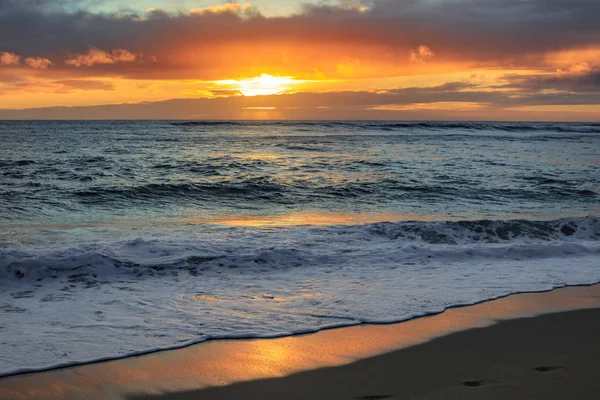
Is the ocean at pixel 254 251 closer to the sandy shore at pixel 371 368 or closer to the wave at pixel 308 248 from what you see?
the wave at pixel 308 248

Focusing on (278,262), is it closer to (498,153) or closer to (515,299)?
(515,299)

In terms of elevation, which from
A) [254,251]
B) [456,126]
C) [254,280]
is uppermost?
[456,126]

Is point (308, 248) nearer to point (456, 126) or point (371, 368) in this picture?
point (371, 368)

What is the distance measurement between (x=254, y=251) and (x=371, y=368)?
4.62 metres

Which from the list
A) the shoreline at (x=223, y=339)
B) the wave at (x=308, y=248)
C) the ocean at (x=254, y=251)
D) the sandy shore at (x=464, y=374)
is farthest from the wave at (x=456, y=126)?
the sandy shore at (x=464, y=374)

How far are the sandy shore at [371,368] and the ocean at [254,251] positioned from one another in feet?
1.07

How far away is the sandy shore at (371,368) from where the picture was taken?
4.02 metres

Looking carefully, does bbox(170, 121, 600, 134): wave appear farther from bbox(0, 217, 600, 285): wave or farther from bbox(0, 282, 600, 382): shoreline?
bbox(0, 282, 600, 382): shoreline

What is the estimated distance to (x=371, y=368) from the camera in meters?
4.47

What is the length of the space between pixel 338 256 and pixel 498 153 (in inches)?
1032

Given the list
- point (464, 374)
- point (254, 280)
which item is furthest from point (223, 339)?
point (254, 280)

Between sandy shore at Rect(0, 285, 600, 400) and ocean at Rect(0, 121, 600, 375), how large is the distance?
0.33 metres

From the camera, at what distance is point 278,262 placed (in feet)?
28.1

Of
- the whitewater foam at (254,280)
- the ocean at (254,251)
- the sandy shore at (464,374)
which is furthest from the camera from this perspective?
the ocean at (254,251)
